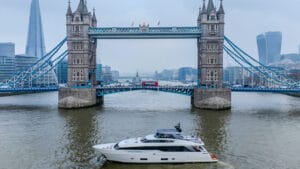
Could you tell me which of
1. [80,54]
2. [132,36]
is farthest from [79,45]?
[132,36]

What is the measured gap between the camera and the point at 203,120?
2265 inches

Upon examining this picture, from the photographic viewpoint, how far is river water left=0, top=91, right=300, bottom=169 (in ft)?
106

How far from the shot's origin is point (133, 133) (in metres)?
46.2

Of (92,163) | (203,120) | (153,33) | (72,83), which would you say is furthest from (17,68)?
(92,163)

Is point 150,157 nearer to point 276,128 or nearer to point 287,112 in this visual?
point 276,128

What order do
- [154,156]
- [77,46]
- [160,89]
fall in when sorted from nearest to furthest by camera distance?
[154,156] < [77,46] < [160,89]

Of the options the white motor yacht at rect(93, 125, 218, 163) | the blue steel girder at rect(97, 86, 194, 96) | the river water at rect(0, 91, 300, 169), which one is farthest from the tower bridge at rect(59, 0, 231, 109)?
the white motor yacht at rect(93, 125, 218, 163)

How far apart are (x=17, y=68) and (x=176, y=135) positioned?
175 metres

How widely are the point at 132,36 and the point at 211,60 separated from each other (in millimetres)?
19391

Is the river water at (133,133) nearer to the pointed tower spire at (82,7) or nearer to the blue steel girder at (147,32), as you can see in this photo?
the blue steel girder at (147,32)

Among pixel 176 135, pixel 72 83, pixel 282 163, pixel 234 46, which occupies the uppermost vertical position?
pixel 234 46

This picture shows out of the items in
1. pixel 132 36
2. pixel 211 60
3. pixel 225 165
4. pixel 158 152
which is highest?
pixel 132 36

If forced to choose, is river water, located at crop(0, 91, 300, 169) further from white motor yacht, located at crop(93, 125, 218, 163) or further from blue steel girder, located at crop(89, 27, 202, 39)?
blue steel girder, located at crop(89, 27, 202, 39)

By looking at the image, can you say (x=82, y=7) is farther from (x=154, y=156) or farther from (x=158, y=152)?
(x=154, y=156)
